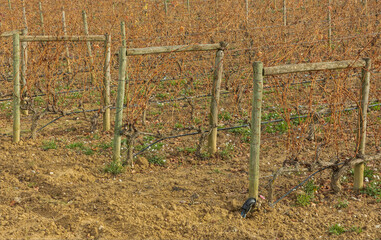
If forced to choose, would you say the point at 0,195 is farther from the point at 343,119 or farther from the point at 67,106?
the point at 343,119

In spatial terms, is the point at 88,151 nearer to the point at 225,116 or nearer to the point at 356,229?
the point at 225,116

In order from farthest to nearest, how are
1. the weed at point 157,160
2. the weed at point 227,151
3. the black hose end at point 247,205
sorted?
1. the weed at point 227,151
2. the weed at point 157,160
3. the black hose end at point 247,205

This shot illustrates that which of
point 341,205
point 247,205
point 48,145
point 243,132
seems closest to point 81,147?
point 48,145

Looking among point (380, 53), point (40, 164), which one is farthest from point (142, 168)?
point (380, 53)

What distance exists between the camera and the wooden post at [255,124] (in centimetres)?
390

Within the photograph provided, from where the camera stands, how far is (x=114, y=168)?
16.7 feet

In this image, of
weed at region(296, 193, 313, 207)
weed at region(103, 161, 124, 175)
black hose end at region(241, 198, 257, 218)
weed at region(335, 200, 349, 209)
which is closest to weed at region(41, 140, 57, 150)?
weed at region(103, 161, 124, 175)

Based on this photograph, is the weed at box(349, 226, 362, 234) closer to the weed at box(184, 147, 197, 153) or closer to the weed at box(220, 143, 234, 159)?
the weed at box(220, 143, 234, 159)

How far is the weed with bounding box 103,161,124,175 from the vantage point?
5.08 m

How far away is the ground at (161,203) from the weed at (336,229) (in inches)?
0.7

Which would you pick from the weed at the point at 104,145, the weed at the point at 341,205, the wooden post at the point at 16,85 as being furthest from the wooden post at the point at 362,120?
the wooden post at the point at 16,85

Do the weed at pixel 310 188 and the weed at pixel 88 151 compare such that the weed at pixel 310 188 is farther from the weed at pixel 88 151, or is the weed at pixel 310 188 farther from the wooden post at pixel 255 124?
the weed at pixel 88 151

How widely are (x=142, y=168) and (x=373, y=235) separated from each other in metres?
2.53

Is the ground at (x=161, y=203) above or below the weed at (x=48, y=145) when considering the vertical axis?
below
